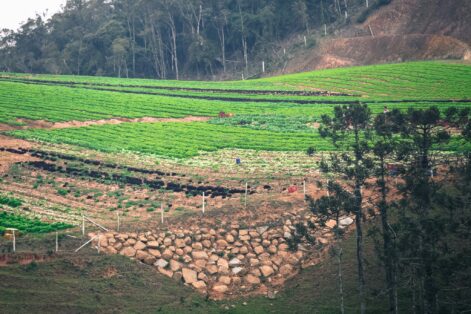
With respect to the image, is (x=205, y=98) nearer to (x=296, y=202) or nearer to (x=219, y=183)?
(x=219, y=183)

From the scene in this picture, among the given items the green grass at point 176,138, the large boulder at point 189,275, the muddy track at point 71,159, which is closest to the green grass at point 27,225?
the large boulder at point 189,275

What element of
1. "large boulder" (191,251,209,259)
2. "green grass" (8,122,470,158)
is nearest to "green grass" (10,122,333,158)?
"green grass" (8,122,470,158)

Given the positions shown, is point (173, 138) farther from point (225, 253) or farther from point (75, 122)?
point (225, 253)

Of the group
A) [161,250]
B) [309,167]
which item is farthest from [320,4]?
[161,250]

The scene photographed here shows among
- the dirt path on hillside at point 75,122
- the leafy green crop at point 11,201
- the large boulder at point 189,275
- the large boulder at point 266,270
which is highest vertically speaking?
the dirt path on hillside at point 75,122

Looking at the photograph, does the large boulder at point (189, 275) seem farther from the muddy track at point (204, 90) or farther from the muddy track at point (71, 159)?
the muddy track at point (204, 90)
